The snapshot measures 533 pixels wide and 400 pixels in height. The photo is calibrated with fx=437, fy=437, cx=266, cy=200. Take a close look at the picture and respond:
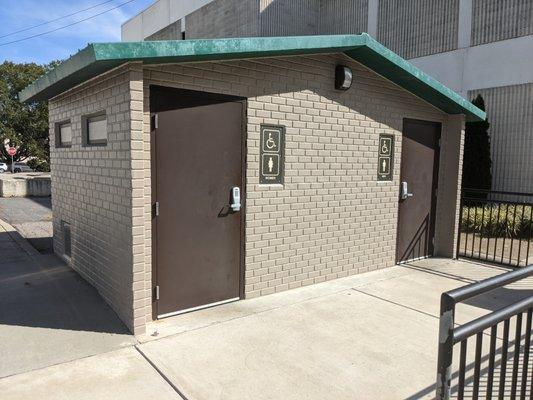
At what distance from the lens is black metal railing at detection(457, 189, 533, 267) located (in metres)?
7.34

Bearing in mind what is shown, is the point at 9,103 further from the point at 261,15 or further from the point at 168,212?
the point at 168,212

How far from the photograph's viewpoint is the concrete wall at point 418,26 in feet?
48.0

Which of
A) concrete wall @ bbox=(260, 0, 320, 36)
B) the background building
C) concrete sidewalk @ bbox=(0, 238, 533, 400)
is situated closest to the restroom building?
concrete sidewalk @ bbox=(0, 238, 533, 400)

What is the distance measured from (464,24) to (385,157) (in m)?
10.3

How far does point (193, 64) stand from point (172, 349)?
105 inches

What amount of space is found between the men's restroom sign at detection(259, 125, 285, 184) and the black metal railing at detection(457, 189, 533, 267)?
3.80 m

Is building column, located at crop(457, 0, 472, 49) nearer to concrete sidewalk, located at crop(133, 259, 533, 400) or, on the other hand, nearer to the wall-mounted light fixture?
the wall-mounted light fixture

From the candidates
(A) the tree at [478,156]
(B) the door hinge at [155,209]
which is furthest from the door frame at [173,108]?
(A) the tree at [478,156]

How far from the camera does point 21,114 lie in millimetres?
42438

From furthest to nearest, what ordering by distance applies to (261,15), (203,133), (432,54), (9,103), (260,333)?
(9,103) → (261,15) → (432,54) → (203,133) → (260,333)

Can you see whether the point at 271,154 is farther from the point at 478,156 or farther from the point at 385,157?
the point at 478,156

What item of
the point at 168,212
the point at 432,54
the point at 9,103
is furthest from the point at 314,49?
the point at 9,103

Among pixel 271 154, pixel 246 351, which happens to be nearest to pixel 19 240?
pixel 271 154

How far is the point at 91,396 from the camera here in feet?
9.70
